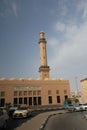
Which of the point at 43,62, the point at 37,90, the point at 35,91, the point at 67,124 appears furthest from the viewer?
the point at 43,62

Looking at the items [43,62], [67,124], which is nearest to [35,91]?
[43,62]

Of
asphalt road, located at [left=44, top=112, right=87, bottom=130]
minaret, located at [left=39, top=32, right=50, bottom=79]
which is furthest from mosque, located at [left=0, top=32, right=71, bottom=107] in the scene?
asphalt road, located at [left=44, top=112, right=87, bottom=130]

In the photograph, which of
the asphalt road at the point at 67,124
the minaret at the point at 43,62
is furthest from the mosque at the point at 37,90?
the asphalt road at the point at 67,124

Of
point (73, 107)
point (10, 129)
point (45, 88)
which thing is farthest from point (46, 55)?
point (10, 129)

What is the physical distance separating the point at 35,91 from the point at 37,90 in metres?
0.94

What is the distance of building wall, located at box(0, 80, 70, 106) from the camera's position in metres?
71.9

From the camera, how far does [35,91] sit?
247 ft

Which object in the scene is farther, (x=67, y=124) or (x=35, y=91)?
(x=35, y=91)

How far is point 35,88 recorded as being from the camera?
75562 millimetres

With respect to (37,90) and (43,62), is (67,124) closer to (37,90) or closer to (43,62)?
(37,90)

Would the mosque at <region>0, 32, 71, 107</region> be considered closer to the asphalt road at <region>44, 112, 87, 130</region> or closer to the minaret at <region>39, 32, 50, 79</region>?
the minaret at <region>39, 32, 50, 79</region>

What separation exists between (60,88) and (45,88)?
259 inches

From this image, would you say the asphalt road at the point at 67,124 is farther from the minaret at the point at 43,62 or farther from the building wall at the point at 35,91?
the minaret at the point at 43,62

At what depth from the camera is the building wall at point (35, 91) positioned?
2830 inches
